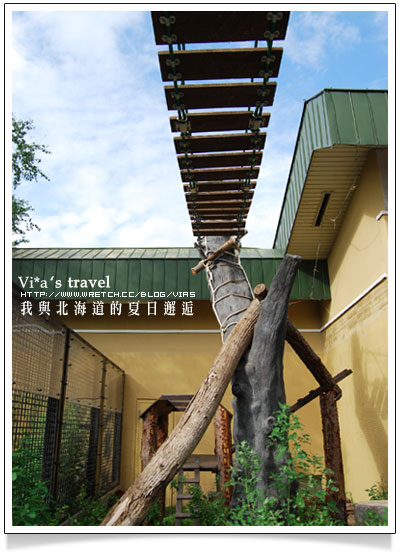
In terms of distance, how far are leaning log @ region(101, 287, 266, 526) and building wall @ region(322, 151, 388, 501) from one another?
254cm

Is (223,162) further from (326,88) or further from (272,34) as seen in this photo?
(326,88)

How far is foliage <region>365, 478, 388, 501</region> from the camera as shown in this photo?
18.1ft

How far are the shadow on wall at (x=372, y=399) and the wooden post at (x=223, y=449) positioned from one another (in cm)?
226

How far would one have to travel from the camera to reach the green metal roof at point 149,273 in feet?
27.8

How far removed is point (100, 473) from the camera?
21.9 feet

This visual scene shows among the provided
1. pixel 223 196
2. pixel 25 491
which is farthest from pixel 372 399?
pixel 25 491

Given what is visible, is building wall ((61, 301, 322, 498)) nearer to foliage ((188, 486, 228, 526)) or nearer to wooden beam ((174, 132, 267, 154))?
foliage ((188, 486, 228, 526))

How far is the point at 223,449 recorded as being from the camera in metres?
5.06

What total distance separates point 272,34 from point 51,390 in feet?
12.1

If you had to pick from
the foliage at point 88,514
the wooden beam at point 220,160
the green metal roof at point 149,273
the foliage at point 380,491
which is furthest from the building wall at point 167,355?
the wooden beam at point 220,160

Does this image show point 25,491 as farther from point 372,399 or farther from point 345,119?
point 345,119

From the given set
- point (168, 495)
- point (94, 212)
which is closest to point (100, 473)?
A: point (168, 495)

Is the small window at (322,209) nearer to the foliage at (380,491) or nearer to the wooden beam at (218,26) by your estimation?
the foliage at (380,491)

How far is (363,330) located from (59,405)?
4.55 metres
